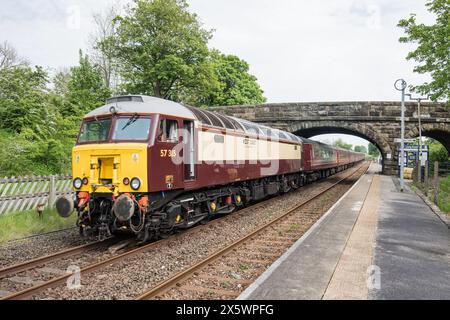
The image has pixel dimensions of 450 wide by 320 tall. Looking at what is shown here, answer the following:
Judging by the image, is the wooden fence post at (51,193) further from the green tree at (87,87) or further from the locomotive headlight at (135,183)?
the green tree at (87,87)

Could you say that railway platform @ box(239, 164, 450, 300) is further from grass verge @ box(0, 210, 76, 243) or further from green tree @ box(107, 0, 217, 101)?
green tree @ box(107, 0, 217, 101)

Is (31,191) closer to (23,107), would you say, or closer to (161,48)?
(23,107)

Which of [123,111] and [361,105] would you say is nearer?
[123,111]

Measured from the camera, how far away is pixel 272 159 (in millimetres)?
16938

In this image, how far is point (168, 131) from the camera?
8.98 metres

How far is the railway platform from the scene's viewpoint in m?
5.39

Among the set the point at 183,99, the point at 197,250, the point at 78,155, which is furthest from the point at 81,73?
the point at 197,250

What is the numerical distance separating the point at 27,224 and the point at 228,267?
6349mm

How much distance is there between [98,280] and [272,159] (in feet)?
38.0

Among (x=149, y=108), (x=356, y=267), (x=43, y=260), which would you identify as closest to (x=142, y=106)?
(x=149, y=108)

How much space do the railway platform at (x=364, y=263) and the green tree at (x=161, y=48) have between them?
19268 millimetres

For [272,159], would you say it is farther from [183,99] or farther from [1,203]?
[183,99]

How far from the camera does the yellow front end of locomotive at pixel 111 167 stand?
8031 mm

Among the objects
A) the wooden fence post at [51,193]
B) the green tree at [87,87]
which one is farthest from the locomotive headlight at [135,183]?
the green tree at [87,87]
